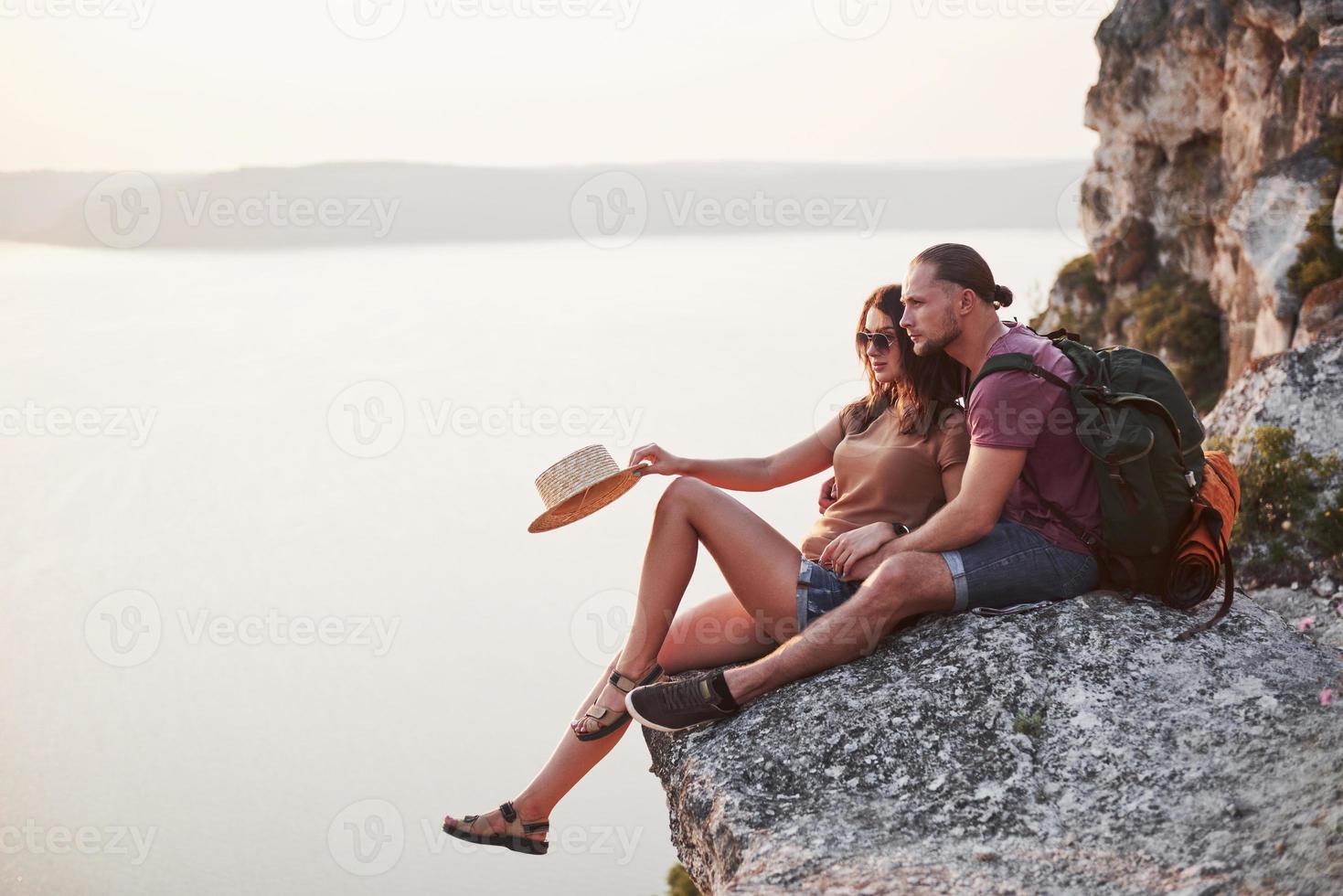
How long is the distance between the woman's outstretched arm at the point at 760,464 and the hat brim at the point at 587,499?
0.25 metres

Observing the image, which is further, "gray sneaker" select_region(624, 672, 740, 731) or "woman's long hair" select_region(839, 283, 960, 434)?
"woman's long hair" select_region(839, 283, 960, 434)

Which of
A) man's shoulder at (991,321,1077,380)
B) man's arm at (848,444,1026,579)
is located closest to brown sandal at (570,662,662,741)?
man's arm at (848,444,1026,579)

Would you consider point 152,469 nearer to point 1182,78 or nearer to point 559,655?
point 559,655

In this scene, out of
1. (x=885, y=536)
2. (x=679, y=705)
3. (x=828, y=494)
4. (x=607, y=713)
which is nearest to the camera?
(x=679, y=705)

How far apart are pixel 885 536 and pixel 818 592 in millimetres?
346

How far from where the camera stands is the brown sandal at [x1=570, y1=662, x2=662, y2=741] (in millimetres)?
4766

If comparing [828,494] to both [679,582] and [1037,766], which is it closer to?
[679,582]

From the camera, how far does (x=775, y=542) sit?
15.7ft

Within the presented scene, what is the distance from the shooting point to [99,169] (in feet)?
336

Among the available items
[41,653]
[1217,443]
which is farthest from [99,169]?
[1217,443]

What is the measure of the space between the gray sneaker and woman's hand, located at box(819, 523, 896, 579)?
0.66m

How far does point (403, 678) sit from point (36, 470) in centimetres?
4176

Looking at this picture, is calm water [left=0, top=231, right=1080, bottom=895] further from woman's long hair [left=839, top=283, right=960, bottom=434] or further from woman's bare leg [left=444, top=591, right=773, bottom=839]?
woman's long hair [left=839, top=283, right=960, bottom=434]

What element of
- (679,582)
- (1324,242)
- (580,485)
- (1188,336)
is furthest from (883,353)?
(1188,336)
